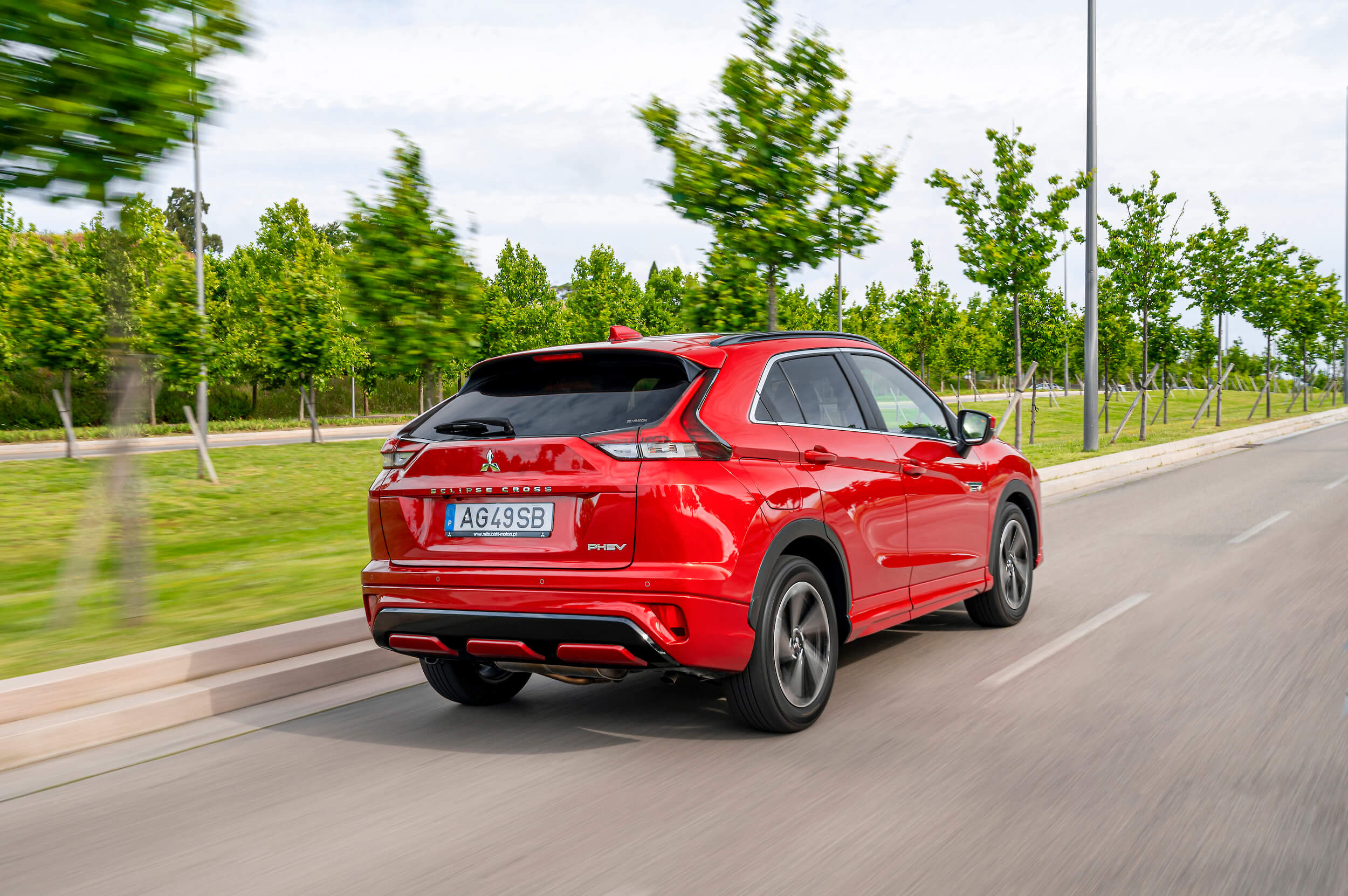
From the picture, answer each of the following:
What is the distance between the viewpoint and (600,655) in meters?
4.49

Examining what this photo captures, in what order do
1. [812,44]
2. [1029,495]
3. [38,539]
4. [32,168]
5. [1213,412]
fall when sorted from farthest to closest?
[1213,412], [38,539], [812,44], [1029,495], [32,168]

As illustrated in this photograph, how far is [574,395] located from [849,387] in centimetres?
167

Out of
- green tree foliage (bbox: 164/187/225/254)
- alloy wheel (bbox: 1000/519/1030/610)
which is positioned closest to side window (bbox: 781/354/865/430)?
alloy wheel (bbox: 1000/519/1030/610)

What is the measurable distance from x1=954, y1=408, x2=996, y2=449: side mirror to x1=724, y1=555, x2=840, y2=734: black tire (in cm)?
181

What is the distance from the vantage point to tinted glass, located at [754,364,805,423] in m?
5.09

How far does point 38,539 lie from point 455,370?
28.3 metres

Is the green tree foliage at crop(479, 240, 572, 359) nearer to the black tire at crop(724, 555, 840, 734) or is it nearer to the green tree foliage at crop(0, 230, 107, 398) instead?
the green tree foliage at crop(0, 230, 107, 398)

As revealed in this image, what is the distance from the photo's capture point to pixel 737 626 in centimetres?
461

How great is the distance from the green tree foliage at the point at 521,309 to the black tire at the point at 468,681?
3354 centimetres

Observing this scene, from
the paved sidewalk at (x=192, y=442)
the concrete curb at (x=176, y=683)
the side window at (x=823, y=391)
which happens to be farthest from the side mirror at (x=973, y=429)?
the paved sidewalk at (x=192, y=442)

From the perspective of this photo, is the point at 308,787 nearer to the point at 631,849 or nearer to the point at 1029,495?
the point at 631,849

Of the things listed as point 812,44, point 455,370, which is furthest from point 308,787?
point 455,370

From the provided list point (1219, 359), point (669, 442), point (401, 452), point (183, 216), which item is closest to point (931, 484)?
point (669, 442)

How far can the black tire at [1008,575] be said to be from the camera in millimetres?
7031
